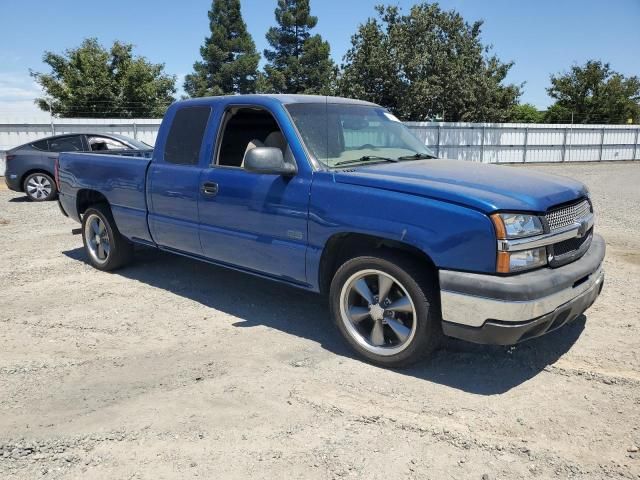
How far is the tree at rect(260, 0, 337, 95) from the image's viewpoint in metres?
48.2

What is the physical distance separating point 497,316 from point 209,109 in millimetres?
3204

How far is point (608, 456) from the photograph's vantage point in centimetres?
284

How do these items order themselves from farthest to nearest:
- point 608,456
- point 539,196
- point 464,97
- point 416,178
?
point 464,97 → point 416,178 → point 539,196 → point 608,456

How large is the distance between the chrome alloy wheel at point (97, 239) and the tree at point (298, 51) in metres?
42.6

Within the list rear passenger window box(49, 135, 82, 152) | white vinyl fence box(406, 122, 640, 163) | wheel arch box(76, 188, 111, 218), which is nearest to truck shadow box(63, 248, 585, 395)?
wheel arch box(76, 188, 111, 218)

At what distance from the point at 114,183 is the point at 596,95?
40506 millimetres

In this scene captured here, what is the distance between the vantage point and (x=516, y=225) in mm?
3309

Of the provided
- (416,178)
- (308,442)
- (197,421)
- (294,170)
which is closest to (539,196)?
(416,178)

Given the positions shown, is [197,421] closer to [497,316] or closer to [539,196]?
[497,316]

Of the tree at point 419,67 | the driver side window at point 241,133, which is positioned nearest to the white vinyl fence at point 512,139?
the tree at point 419,67

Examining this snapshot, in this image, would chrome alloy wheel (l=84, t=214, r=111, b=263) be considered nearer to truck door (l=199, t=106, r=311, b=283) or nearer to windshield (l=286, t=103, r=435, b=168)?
truck door (l=199, t=106, r=311, b=283)

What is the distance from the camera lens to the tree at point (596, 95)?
124 feet

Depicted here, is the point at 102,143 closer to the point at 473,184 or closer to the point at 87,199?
the point at 87,199

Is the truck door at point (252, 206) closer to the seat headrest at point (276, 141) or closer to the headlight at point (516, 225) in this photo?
the seat headrest at point (276, 141)
